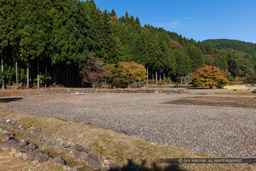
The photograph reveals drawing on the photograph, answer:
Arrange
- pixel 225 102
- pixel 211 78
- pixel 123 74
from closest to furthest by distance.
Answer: pixel 225 102, pixel 123 74, pixel 211 78

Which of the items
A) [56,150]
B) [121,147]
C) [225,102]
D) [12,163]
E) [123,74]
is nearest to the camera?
[121,147]

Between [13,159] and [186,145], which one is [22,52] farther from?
[186,145]

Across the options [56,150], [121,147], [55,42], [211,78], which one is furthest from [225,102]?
[55,42]

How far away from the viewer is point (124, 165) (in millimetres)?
3484

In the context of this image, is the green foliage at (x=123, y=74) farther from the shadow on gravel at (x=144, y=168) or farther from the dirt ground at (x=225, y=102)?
the shadow on gravel at (x=144, y=168)

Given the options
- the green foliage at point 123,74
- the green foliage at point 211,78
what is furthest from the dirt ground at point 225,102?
the green foliage at point 123,74

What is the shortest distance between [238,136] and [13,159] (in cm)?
643

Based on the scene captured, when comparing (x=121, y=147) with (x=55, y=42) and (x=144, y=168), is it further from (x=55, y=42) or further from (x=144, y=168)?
(x=55, y=42)

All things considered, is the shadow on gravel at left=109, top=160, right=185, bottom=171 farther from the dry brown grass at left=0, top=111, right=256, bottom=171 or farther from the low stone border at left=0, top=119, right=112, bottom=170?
the low stone border at left=0, top=119, right=112, bottom=170

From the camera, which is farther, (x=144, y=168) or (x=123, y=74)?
(x=123, y=74)

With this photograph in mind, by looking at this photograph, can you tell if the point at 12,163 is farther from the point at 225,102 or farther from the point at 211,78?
A: the point at 211,78

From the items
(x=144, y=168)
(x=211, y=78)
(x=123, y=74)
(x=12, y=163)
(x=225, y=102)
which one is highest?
(x=123, y=74)

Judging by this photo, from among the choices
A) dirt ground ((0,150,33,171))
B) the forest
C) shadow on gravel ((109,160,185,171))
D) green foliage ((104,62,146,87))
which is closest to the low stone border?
dirt ground ((0,150,33,171))

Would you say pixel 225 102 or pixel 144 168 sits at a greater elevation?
pixel 225 102
